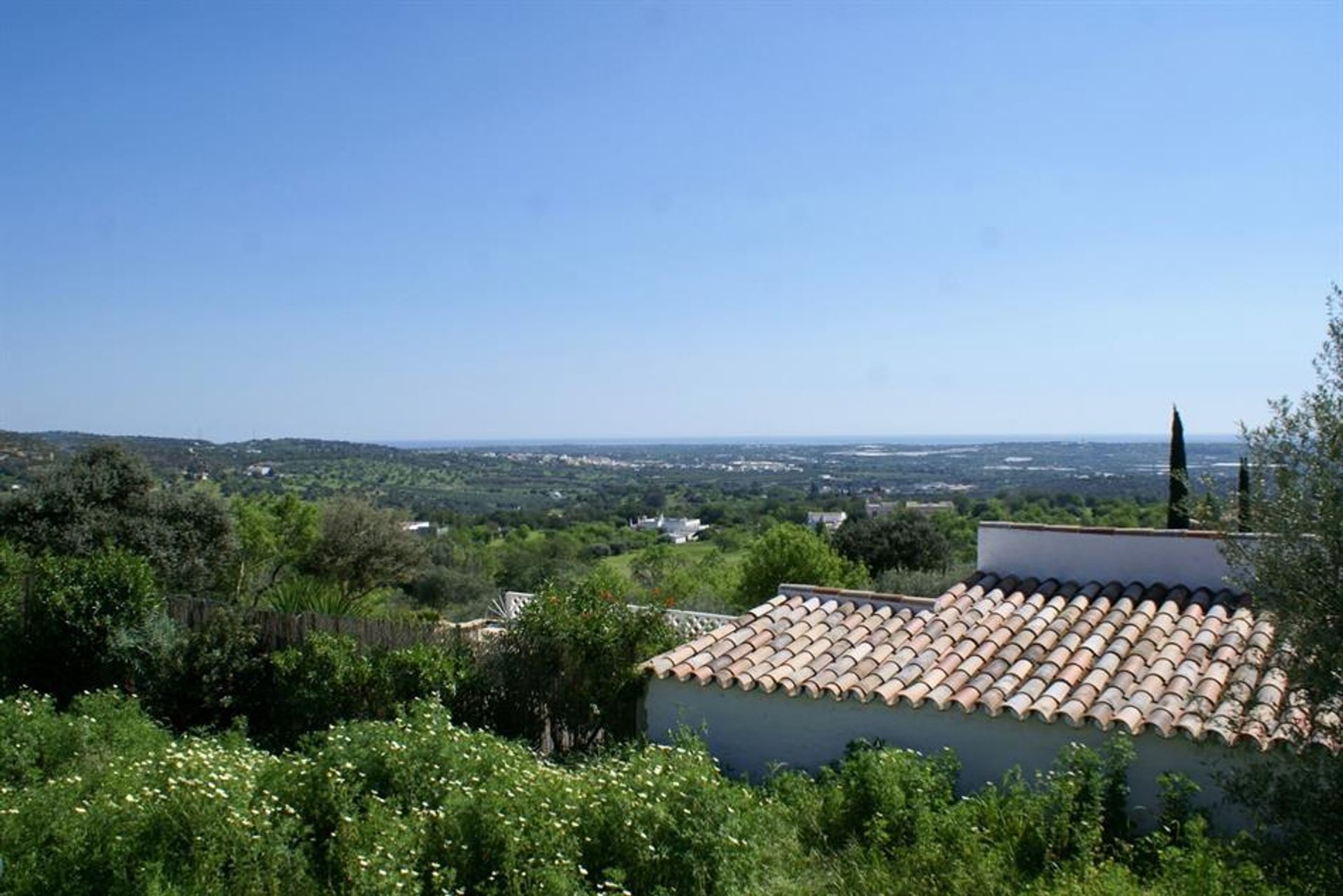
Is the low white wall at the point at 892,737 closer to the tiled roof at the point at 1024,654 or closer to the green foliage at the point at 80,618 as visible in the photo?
the tiled roof at the point at 1024,654

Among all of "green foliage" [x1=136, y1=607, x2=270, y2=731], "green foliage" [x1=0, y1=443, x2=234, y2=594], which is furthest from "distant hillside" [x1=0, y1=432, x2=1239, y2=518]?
"green foliage" [x1=136, y1=607, x2=270, y2=731]

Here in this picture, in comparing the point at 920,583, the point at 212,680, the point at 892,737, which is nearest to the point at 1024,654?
the point at 892,737

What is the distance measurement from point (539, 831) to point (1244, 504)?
4.35 meters

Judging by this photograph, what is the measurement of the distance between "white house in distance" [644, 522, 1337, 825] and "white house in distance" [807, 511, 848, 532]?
68.5ft

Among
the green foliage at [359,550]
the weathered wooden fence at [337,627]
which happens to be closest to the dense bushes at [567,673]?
the weathered wooden fence at [337,627]

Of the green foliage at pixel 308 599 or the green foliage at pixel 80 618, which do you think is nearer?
the green foliage at pixel 80 618

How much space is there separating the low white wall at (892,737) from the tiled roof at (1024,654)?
0.52ft

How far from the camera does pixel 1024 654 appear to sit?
356 inches

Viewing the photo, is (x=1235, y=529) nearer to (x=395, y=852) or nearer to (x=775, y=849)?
(x=775, y=849)

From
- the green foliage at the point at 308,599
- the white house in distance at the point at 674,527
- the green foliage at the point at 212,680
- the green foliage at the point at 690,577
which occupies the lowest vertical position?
Answer: the white house in distance at the point at 674,527

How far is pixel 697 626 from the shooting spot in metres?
11.5

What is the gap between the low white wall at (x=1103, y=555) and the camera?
10.3m

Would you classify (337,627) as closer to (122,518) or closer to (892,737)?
(892,737)

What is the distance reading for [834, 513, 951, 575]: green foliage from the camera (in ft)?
106
